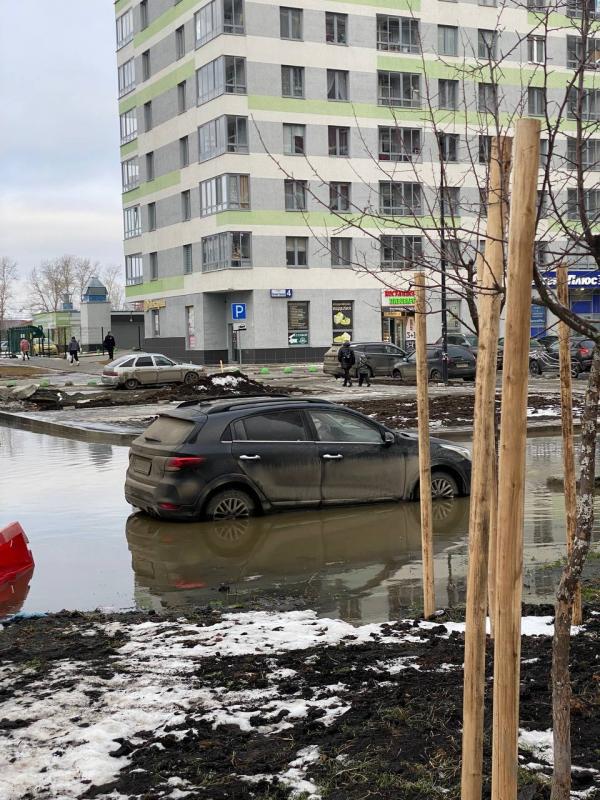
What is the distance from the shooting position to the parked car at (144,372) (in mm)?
38125

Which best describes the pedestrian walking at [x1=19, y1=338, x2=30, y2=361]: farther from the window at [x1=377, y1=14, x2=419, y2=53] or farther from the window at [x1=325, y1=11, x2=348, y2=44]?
the window at [x1=377, y1=14, x2=419, y2=53]

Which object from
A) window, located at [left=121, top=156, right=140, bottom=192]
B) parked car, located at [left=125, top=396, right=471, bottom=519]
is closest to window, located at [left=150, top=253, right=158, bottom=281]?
window, located at [left=121, top=156, right=140, bottom=192]

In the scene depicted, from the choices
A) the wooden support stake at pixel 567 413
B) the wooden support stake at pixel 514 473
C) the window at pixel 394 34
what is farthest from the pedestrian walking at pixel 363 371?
the wooden support stake at pixel 514 473

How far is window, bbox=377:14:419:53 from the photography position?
55.1 m

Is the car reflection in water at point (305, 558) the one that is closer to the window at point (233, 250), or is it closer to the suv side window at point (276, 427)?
the suv side window at point (276, 427)

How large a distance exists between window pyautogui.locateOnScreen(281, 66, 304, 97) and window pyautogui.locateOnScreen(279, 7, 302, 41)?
1.78 meters

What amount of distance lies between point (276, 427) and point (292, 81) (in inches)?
1842

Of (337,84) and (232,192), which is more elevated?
(337,84)

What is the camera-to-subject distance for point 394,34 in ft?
182

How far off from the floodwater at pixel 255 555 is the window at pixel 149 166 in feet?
172

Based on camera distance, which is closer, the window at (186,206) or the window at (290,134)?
the window at (290,134)

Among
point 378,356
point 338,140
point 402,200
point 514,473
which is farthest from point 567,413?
point 338,140

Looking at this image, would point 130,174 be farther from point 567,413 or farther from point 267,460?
point 567,413

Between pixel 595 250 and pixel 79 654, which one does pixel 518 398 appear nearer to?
pixel 595 250
